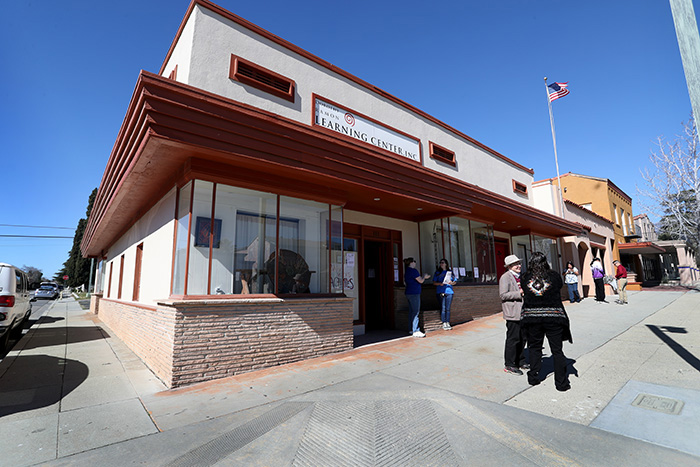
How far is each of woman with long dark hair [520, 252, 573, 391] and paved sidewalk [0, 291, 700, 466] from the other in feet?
0.94

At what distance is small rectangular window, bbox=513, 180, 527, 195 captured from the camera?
1488 cm

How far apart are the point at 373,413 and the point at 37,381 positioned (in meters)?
5.61

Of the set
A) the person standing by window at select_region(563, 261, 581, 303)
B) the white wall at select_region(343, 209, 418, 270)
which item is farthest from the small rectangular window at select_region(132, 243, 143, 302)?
the person standing by window at select_region(563, 261, 581, 303)

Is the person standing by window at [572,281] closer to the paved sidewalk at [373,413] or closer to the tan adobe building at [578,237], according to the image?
the tan adobe building at [578,237]

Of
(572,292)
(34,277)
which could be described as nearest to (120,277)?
(572,292)

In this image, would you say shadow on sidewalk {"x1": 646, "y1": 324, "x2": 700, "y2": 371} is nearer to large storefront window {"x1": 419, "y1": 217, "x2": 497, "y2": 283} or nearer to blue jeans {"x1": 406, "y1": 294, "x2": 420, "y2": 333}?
large storefront window {"x1": 419, "y1": 217, "x2": 497, "y2": 283}

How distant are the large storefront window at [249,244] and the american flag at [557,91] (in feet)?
51.0

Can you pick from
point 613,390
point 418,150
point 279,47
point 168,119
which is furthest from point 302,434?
point 418,150

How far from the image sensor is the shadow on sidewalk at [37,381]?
452cm

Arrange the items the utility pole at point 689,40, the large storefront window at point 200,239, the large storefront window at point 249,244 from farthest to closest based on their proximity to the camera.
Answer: the large storefront window at point 249,244 → the large storefront window at point 200,239 → the utility pole at point 689,40

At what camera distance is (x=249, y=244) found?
6.29 meters

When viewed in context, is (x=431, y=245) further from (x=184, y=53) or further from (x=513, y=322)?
(x=184, y=53)

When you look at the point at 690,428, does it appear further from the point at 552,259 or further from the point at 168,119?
the point at 552,259

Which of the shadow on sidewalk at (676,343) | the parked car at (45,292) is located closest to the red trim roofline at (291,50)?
the shadow on sidewalk at (676,343)
